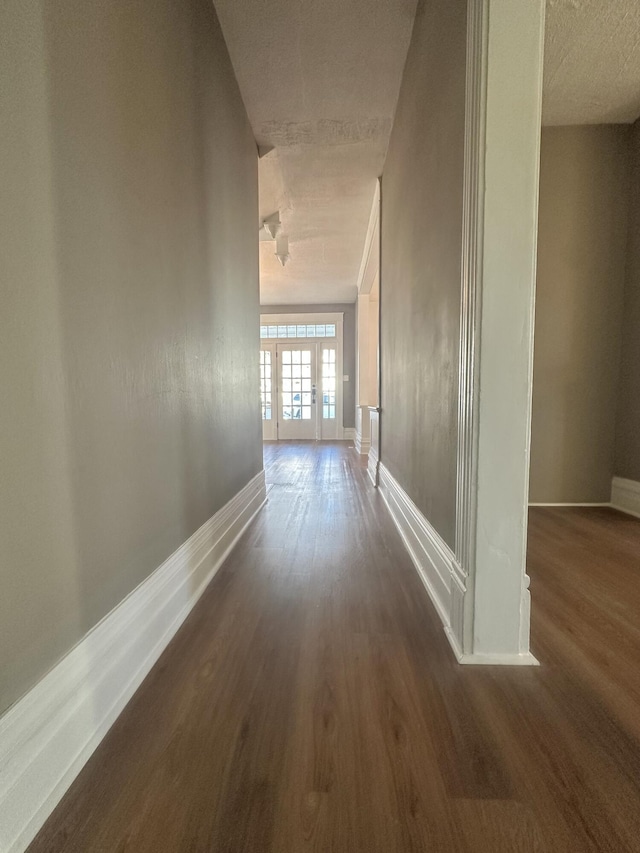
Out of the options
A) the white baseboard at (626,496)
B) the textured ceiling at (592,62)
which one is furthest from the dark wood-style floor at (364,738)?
the textured ceiling at (592,62)

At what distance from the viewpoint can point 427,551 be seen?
1.75 meters

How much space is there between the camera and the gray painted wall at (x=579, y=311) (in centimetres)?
291

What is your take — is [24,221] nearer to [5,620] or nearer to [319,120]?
[5,620]

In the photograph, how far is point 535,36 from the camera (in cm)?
111

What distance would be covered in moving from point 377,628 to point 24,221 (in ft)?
5.00

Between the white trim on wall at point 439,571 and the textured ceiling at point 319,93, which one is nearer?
the white trim on wall at point 439,571

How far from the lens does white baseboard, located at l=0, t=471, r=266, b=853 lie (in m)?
0.73

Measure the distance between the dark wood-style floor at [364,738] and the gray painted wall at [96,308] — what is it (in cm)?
32

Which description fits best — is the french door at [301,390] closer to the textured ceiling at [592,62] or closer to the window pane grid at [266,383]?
the window pane grid at [266,383]

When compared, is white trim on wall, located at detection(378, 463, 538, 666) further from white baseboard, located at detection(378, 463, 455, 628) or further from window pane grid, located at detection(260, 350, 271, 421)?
window pane grid, located at detection(260, 350, 271, 421)

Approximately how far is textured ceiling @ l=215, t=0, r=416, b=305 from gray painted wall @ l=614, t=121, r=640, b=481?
5.97 ft

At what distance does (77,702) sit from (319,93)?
3.25 metres

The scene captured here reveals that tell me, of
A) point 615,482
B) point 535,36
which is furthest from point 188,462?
point 615,482

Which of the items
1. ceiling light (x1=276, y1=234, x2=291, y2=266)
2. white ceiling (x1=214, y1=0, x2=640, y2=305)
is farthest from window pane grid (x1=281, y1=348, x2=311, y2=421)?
white ceiling (x1=214, y1=0, x2=640, y2=305)
